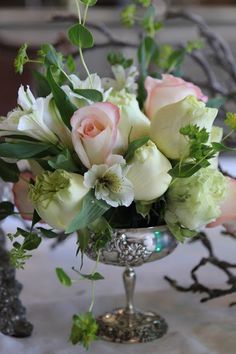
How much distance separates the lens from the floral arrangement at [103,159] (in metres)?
0.63

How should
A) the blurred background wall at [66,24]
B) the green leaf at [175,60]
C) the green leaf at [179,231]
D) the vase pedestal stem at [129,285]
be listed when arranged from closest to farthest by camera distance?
the green leaf at [179,231] → the vase pedestal stem at [129,285] → the green leaf at [175,60] → the blurred background wall at [66,24]

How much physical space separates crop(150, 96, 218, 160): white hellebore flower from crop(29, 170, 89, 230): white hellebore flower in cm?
8

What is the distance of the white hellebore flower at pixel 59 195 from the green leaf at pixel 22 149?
0.13 ft

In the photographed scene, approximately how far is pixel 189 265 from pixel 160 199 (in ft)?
1.09

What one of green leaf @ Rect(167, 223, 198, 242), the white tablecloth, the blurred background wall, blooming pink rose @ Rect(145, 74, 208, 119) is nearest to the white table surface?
the white tablecloth

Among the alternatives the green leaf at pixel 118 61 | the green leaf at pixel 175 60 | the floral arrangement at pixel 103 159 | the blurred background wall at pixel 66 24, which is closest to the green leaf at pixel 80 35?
the floral arrangement at pixel 103 159

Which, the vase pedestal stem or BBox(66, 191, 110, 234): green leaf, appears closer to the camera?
BBox(66, 191, 110, 234): green leaf

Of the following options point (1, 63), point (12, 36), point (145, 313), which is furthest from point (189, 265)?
point (12, 36)

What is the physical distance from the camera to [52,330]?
0.79 metres

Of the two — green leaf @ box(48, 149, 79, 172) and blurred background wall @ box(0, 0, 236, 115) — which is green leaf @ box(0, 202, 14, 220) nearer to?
green leaf @ box(48, 149, 79, 172)

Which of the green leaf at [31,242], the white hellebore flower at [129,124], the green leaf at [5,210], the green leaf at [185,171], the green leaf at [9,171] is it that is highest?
the white hellebore flower at [129,124]

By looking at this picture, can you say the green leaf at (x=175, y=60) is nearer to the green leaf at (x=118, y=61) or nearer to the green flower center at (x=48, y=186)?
the green leaf at (x=118, y=61)

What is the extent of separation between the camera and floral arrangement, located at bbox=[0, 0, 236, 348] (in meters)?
0.63

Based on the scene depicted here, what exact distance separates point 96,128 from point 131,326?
9.9 inches
